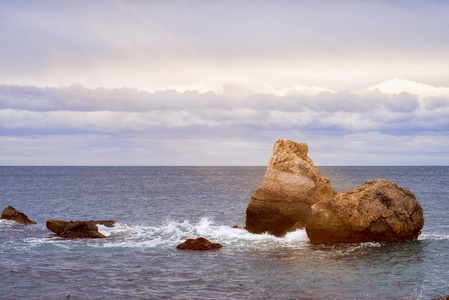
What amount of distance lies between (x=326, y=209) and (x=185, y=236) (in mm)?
11528

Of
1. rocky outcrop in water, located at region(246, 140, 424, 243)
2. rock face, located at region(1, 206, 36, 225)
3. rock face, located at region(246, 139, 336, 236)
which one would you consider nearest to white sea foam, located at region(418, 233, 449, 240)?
rocky outcrop in water, located at region(246, 140, 424, 243)

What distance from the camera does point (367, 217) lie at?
100 ft

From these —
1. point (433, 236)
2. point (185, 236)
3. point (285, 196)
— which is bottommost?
point (185, 236)

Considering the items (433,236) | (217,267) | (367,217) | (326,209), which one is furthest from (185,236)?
(433,236)

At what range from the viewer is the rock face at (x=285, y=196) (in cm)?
3462

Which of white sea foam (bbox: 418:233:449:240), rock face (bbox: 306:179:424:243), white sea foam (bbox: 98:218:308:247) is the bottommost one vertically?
white sea foam (bbox: 98:218:308:247)

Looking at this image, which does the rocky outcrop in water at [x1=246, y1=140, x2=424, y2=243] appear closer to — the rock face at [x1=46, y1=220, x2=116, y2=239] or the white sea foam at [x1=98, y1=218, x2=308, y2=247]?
the white sea foam at [x1=98, y1=218, x2=308, y2=247]

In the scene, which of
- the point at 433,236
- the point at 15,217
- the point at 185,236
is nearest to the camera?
the point at 433,236

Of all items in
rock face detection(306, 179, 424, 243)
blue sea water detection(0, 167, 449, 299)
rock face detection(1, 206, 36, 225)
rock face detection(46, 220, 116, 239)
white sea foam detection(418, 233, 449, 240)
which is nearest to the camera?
blue sea water detection(0, 167, 449, 299)

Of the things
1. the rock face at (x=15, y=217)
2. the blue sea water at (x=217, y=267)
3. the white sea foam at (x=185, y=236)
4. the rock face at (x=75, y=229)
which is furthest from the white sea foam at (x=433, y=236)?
the rock face at (x=15, y=217)

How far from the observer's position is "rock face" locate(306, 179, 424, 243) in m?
30.7

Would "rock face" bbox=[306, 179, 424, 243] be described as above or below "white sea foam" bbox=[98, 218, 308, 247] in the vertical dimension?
above

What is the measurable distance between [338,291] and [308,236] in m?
11.4

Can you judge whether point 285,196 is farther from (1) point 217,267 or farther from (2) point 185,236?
(1) point 217,267
